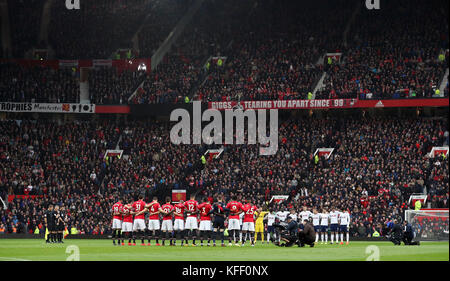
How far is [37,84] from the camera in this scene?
57750 millimetres

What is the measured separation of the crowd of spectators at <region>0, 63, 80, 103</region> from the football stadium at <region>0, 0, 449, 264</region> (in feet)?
0.45

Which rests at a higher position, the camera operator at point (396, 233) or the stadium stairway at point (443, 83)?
the stadium stairway at point (443, 83)

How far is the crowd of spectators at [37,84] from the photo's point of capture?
56.6m

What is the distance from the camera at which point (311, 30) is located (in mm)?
58656

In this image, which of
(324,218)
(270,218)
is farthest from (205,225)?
(324,218)

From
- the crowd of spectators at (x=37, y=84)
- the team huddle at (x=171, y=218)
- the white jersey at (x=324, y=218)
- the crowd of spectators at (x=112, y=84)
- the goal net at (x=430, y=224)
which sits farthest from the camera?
the crowd of spectators at (x=112, y=84)

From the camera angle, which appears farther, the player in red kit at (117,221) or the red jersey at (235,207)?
the player in red kit at (117,221)

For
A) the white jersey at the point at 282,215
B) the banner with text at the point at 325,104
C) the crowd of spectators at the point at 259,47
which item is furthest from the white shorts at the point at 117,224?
the crowd of spectators at the point at 259,47

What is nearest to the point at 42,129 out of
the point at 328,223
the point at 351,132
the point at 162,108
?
the point at 162,108

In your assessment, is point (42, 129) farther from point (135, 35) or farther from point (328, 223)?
point (328, 223)

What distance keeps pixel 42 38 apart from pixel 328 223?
1338 inches

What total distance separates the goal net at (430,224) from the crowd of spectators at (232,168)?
82.6 inches

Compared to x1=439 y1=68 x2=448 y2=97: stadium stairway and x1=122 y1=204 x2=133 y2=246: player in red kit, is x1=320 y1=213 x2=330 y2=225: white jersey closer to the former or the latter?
x1=122 y1=204 x2=133 y2=246: player in red kit

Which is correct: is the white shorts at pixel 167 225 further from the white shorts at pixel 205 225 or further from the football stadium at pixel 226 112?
the football stadium at pixel 226 112
